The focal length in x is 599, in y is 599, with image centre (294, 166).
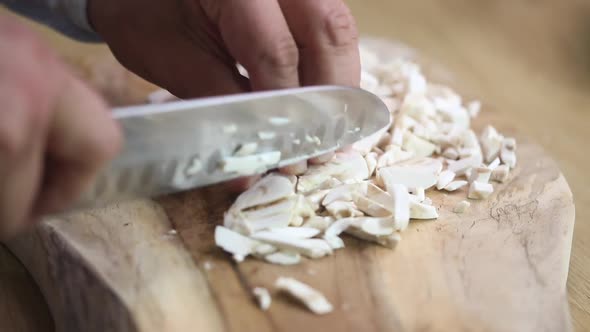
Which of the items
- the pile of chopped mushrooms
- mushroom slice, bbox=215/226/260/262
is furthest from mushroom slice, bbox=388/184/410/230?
mushroom slice, bbox=215/226/260/262

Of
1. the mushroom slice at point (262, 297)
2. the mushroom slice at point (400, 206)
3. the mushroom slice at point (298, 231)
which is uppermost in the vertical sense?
the mushroom slice at point (400, 206)

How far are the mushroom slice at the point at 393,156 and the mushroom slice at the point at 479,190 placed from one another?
127 mm

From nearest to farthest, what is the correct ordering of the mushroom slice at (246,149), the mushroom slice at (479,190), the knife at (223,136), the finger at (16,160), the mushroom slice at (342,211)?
the finger at (16,160) < the knife at (223,136) < the mushroom slice at (246,149) < the mushroom slice at (342,211) < the mushroom slice at (479,190)

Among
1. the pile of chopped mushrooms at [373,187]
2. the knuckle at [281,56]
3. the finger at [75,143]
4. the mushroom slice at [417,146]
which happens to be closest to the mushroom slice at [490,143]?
the pile of chopped mushrooms at [373,187]

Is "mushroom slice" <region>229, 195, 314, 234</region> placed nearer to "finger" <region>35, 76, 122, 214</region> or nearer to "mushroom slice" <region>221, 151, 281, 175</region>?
"mushroom slice" <region>221, 151, 281, 175</region>

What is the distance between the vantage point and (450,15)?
2.10 metres

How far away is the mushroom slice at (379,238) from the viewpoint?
2.82 feet

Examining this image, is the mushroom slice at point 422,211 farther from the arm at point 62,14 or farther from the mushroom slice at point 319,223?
the arm at point 62,14

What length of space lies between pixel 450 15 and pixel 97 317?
171 centimetres

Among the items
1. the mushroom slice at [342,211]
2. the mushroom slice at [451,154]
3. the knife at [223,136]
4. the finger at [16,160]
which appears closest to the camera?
the finger at [16,160]

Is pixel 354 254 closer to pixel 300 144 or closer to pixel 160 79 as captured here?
pixel 300 144

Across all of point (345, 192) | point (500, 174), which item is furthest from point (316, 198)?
point (500, 174)

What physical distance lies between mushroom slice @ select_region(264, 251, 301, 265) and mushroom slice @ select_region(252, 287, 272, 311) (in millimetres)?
53

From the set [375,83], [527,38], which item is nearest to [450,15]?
[527,38]
